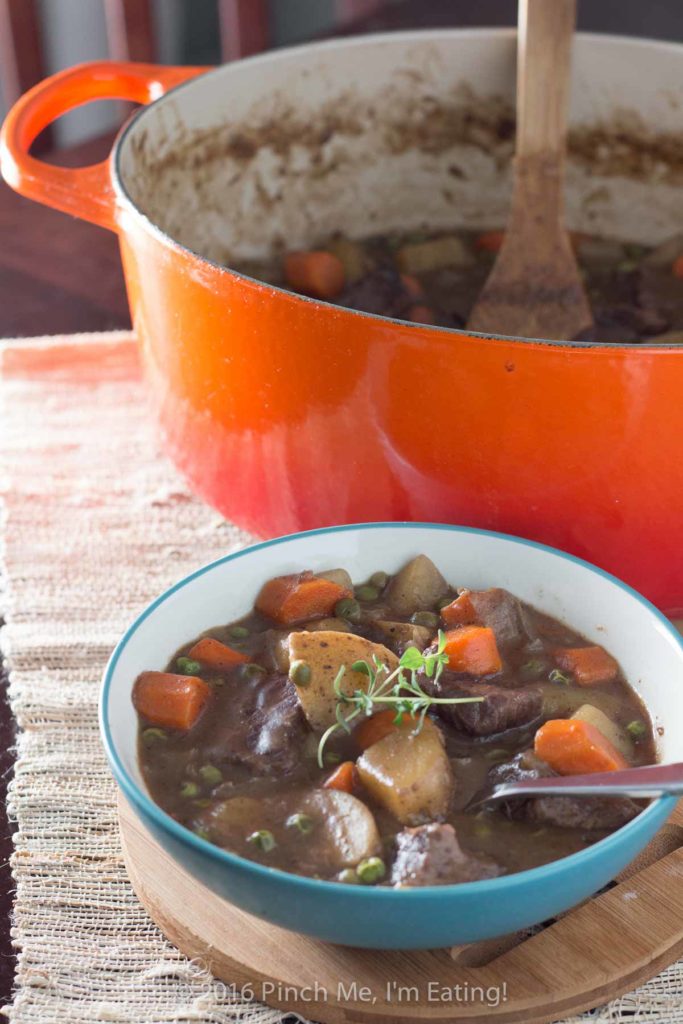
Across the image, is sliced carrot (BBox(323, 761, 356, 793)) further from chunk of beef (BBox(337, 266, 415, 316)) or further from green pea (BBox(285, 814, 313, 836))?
chunk of beef (BBox(337, 266, 415, 316))

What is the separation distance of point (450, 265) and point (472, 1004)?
4.88 ft

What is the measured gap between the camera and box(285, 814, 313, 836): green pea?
115cm

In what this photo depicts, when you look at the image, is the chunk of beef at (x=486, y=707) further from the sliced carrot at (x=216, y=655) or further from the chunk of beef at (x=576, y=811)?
the sliced carrot at (x=216, y=655)

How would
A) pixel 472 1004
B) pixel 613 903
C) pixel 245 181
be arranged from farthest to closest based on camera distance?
pixel 245 181 < pixel 613 903 < pixel 472 1004

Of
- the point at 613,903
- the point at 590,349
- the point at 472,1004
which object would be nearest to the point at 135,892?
the point at 472,1004

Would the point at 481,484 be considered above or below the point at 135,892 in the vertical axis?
above

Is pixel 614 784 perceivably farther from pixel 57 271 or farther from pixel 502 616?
pixel 57 271

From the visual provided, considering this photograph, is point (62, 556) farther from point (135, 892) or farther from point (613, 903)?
point (613, 903)

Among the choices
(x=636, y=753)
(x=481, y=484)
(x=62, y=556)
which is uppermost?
(x=481, y=484)

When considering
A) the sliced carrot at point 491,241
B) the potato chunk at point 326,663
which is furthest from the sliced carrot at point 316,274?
the potato chunk at point 326,663

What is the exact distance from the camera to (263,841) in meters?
1.13

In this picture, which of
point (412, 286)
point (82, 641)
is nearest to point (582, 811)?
point (82, 641)

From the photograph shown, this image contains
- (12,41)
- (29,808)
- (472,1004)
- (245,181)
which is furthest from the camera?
(12,41)

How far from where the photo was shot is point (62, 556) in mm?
1870
